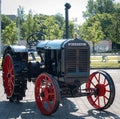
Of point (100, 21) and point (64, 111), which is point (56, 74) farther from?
point (100, 21)

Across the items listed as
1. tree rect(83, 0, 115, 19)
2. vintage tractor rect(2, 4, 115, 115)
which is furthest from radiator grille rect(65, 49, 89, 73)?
tree rect(83, 0, 115, 19)

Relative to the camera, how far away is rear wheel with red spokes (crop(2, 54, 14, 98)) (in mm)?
11461

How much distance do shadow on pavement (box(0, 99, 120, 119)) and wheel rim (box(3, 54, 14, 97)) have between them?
1.78 feet

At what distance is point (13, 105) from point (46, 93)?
1793 millimetres

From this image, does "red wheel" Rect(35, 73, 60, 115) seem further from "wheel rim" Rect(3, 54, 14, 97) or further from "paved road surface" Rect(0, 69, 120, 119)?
"wheel rim" Rect(3, 54, 14, 97)

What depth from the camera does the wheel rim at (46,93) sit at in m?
9.41

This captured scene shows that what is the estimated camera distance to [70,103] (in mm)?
11625

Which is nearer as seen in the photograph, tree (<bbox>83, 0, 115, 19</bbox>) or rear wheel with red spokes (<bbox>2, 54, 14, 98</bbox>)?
rear wheel with red spokes (<bbox>2, 54, 14, 98</bbox>)

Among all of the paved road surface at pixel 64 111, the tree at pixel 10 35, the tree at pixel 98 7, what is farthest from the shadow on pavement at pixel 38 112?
the tree at pixel 98 7

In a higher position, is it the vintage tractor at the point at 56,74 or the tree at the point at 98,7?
the tree at the point at 98,7

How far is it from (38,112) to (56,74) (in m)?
1.09

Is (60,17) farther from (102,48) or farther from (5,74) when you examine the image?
(5,74)

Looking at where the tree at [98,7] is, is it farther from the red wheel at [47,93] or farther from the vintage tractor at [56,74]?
the red wheel at [47,93]

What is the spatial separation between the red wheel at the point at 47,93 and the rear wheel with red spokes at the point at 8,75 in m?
1.42
